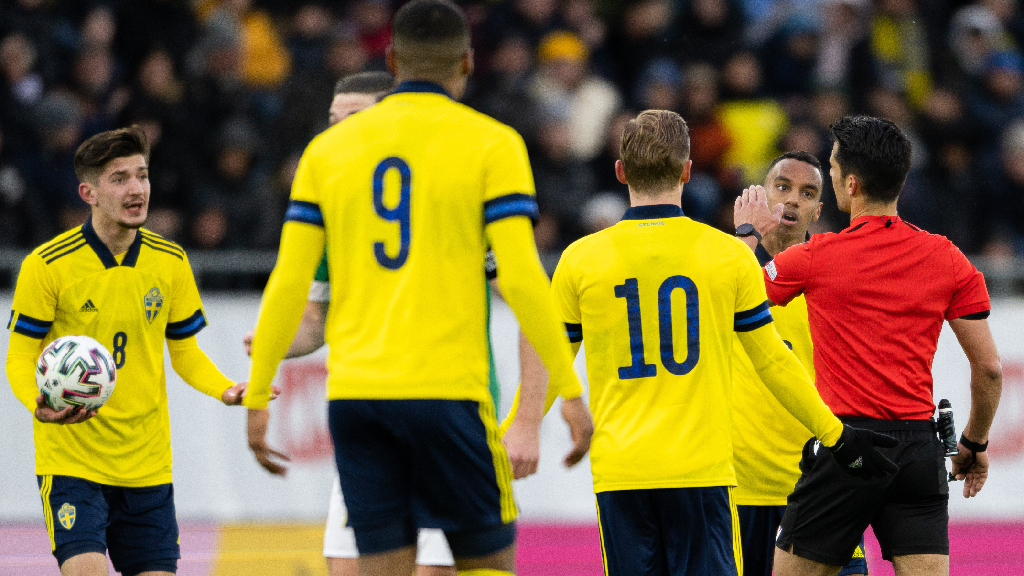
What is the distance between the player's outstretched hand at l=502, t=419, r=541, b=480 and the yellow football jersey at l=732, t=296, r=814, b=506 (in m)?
2.17

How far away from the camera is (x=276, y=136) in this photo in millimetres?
11328

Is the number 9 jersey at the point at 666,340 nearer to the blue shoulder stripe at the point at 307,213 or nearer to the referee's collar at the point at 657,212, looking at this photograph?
the referee's collar at the point at 657,212

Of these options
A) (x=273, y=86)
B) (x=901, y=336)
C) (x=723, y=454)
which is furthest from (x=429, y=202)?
(x=273, y=86)

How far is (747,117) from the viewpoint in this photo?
1243 cm

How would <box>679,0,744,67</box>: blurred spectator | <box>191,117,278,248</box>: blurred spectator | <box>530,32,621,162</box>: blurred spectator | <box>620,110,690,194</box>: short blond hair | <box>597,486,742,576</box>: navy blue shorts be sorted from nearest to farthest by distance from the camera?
1. <box>597,486,742,576</box>: navy blue shorts
2. <box>620,110,690,194</box>: short blond hair
3. <box>191,117,278,248</box>: blurred spectator
4. <box>530,32,621,162</box>: blurred spectator
5. <box>679,0,744,67</box>: blurred spectator

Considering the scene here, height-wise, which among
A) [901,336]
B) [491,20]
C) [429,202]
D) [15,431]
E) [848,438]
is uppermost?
[491,20]

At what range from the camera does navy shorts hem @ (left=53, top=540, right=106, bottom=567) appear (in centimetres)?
523

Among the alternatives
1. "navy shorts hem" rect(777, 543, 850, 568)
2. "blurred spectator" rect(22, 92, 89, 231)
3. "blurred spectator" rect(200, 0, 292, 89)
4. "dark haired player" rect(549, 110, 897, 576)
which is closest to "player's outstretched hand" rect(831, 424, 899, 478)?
"dark haired player" rect(549, 110, 897, 576)

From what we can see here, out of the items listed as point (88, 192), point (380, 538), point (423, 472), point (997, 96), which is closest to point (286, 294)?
point (423, 472)

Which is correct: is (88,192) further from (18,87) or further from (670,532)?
(18,87)

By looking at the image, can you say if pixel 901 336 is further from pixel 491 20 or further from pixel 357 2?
pixel 357 2

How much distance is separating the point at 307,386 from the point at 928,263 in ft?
20.6

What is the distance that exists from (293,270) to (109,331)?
7.12 ft

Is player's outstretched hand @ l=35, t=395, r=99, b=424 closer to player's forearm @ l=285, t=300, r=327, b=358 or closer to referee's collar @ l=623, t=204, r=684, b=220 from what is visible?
player's forearm @ l=285, t=300, r=327, b=358
